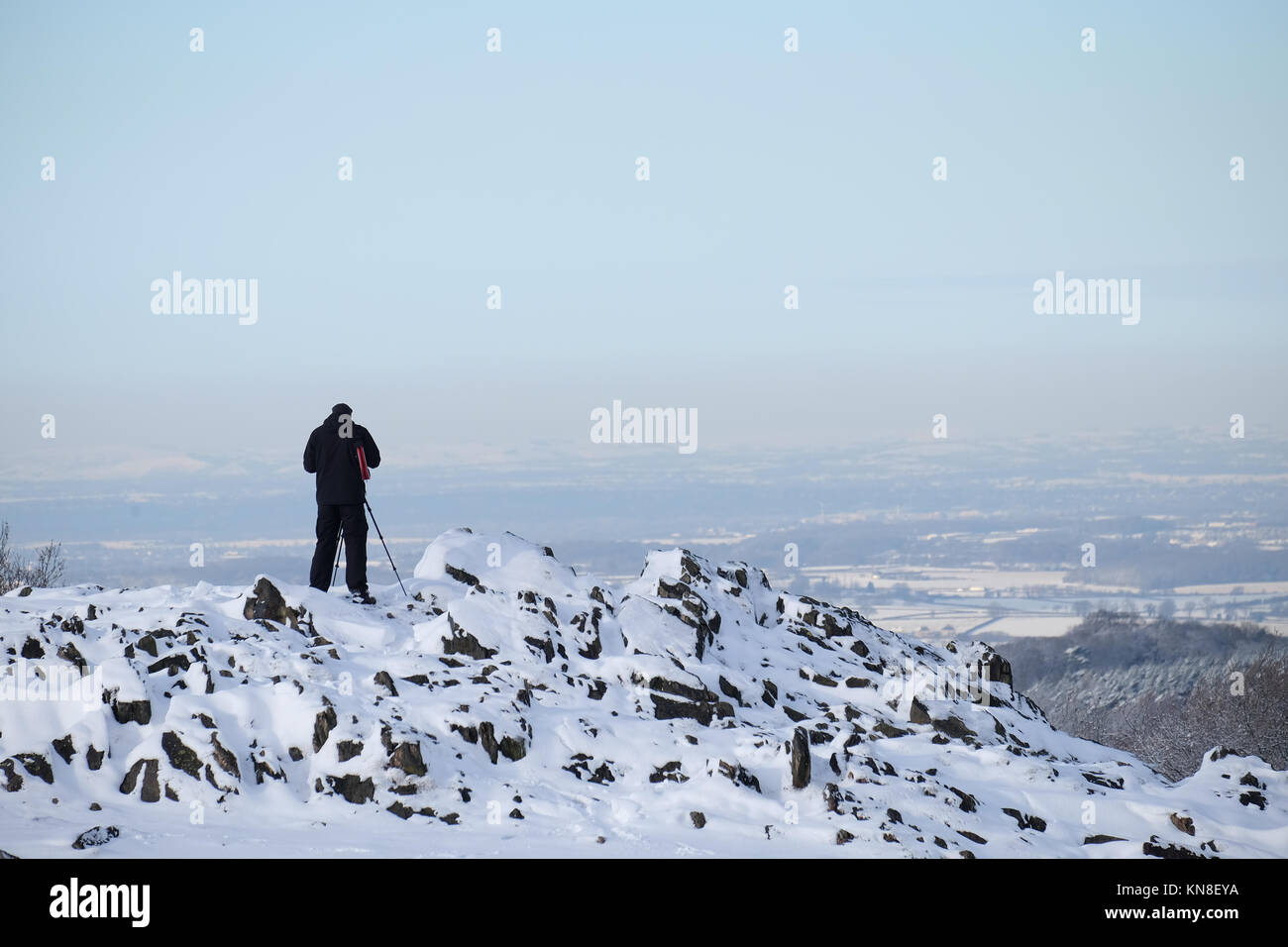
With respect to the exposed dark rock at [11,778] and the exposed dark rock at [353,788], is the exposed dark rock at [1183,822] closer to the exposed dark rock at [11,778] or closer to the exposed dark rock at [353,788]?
the exposed dark rock at [353,788]

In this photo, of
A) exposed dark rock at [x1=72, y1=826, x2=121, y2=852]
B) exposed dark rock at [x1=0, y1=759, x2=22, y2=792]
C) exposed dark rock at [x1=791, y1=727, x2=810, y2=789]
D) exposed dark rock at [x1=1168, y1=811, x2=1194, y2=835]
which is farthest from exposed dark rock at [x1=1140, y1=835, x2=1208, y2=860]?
exposed dark rock at [x1=0, y1=759, x2=22, y2=792]

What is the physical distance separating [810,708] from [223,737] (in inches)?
281

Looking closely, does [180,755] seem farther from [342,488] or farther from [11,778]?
[342,488]

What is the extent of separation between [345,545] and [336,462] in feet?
3.86

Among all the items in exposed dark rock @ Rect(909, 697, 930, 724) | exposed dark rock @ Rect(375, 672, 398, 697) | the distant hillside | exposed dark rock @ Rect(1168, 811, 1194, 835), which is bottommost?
the distant hillside

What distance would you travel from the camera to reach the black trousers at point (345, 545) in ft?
54.7

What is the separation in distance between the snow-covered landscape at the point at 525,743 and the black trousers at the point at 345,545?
1.81ft

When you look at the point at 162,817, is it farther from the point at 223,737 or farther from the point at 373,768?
the point at 373,768

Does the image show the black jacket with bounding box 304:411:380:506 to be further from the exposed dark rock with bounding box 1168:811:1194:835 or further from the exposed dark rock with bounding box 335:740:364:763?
the exposed dark rock with bounding box 1168:811:1194:835

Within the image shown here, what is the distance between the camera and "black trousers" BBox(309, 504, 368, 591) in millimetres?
16688

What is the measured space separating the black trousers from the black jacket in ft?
0.57

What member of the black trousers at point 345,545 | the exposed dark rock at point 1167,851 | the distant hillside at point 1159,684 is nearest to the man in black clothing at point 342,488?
the black trousers at point 345,545

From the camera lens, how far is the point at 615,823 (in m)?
11.7
